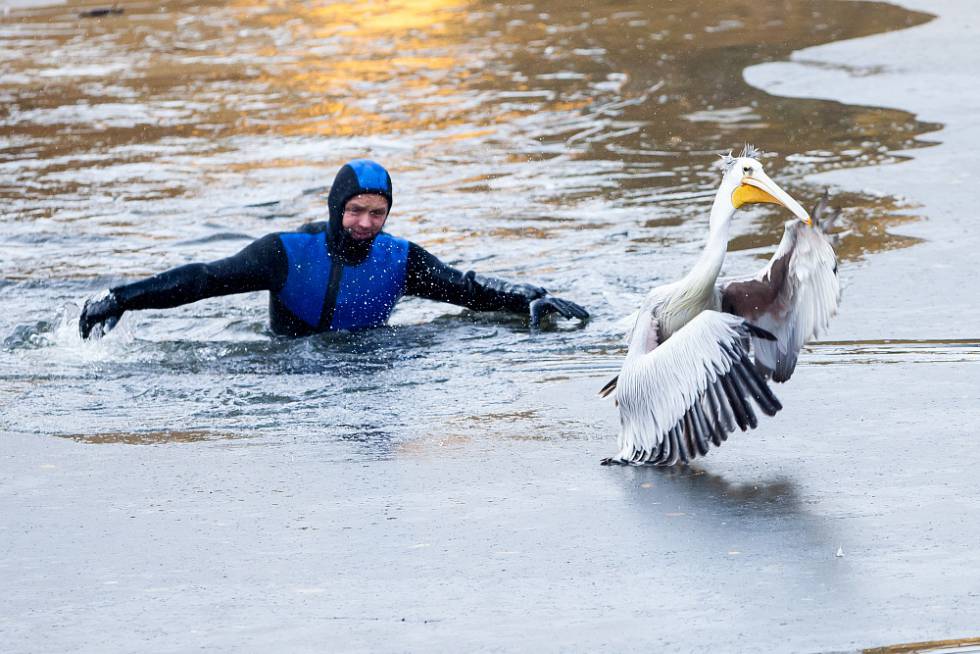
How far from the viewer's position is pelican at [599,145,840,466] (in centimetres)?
586

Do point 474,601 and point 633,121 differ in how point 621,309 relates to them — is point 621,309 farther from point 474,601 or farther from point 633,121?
point 633,121

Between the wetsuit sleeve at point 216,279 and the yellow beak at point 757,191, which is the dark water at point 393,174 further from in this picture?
the yellow beak at point 757,191

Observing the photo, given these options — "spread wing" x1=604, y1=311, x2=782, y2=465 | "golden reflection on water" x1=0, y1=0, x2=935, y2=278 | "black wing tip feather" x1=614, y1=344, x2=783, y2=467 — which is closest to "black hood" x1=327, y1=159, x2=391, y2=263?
"golden reflection on water" x1=0, y1=0, x2=935, y2=278

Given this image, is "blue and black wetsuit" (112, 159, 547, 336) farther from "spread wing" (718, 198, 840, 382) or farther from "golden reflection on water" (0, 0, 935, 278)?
"spread wing" (718, 198, 840, 382)

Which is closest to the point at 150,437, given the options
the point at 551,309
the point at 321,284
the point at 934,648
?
the point at 321,284

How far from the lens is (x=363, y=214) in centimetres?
851

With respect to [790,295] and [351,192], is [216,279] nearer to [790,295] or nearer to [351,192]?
[351,192]

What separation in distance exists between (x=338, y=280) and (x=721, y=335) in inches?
128

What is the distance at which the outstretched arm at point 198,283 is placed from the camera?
8492 millimetres

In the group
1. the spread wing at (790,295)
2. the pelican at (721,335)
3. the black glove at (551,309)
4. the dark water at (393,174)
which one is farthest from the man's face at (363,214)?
the spread wing at (790,295)

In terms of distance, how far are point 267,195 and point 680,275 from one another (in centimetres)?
387

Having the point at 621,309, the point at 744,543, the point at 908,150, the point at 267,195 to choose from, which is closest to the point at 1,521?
the point at 744,543

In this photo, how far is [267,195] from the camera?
39.8 feet

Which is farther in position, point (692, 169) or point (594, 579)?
point (692, 169)
